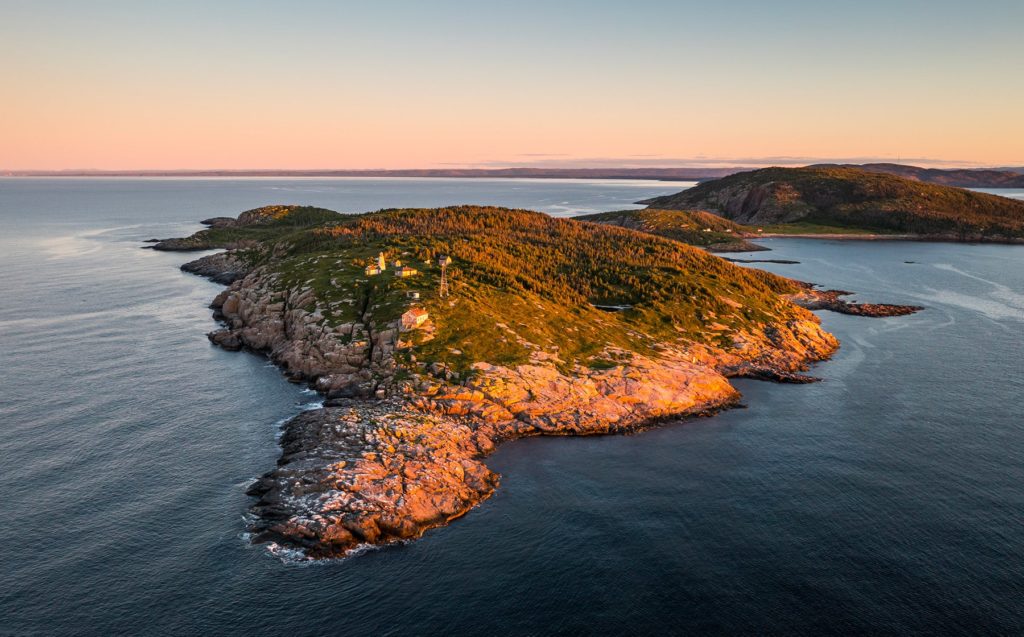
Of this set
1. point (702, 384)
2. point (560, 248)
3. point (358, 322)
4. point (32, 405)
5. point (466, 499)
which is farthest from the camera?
point (560, 248)

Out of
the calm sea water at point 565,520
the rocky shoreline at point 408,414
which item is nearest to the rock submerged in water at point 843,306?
the rocky shoreline at point 408,414

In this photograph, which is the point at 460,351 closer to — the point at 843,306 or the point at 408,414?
the point at 408,414

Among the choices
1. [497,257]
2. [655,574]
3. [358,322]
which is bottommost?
[655,574]

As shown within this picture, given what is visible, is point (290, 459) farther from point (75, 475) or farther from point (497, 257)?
point (497, 257)

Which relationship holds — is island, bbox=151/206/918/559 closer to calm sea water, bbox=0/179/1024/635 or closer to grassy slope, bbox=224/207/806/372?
grassy slope, bbox=224/207/806/372

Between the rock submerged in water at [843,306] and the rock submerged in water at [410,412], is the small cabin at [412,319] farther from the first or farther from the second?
the rock submerged in water at [843,306]

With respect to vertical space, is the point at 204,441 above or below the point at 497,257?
below

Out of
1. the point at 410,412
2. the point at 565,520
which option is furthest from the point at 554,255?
the point at 565,520

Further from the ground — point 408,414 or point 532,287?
point 532,287

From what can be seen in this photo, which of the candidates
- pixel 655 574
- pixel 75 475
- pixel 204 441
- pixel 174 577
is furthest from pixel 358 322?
pixel 655 574
